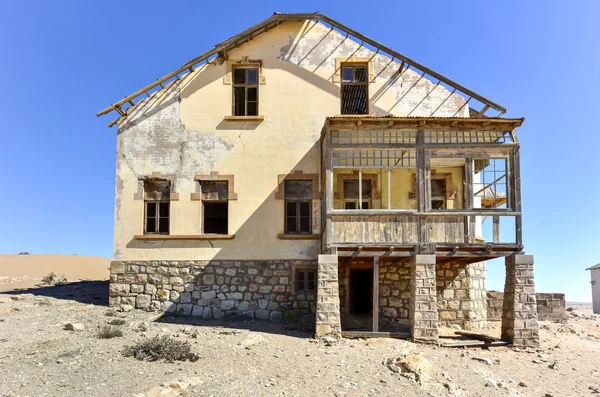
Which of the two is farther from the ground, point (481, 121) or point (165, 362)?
point (481, 121)

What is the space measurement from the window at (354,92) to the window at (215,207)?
15.8 feet

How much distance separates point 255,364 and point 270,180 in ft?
22.0

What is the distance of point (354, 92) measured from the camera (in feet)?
52.7

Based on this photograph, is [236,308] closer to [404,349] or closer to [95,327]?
[95,327]

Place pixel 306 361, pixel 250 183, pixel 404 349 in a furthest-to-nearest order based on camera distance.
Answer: pixel 250 183 → pixel 404 349 → pixel 306 361

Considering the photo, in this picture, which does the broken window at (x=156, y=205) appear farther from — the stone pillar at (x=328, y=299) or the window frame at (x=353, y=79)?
the window frame at (x=353, y=79)

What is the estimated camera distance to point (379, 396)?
8742mm

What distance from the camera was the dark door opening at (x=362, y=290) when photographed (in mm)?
16000

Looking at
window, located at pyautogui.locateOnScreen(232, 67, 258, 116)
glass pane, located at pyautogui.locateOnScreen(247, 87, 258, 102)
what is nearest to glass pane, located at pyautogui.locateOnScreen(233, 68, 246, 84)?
window, located at pyautogui.locateOnScreen(232, 67, 258, 116)

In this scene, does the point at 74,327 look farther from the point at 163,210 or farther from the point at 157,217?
the point at 163,210

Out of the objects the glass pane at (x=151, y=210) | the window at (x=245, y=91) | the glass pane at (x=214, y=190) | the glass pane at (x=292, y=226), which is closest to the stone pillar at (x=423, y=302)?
the glass pane at (x=292, y=226)

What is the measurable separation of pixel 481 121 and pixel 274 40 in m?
7.26

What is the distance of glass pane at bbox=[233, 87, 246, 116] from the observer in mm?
16000

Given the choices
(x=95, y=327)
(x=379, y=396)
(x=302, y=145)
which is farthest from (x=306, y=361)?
(x=302, y=145)
